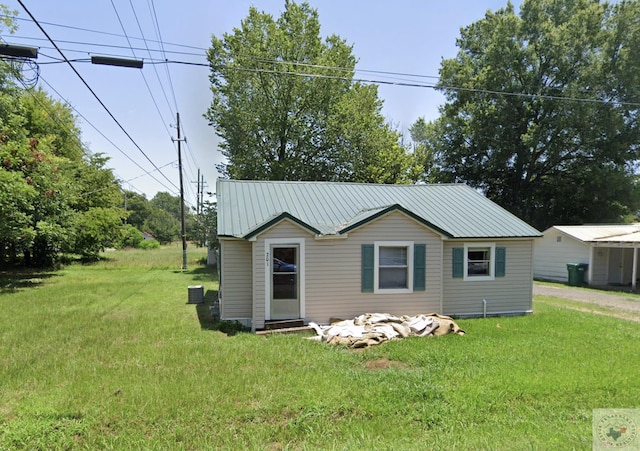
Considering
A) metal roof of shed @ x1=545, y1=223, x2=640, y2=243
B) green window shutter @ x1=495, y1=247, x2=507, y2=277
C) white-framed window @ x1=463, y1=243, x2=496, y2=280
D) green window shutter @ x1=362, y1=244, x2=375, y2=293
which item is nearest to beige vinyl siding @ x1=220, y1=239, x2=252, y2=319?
green window shutter @ x1=362, y1=244, x2=375, y2=293

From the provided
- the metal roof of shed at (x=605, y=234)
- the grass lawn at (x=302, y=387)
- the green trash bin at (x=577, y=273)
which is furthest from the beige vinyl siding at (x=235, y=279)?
the metal roof of shed at (x=605, y=234)

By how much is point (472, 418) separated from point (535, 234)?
761 centimetres

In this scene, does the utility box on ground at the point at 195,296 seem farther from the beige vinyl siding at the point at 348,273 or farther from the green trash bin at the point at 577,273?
the green trash bin at the point at 577,273

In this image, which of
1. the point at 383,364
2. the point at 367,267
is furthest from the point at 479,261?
the point at 383,364

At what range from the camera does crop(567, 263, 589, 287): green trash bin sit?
17922 mm

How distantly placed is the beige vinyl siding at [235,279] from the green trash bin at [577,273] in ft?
56.9

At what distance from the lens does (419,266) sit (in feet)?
30.6

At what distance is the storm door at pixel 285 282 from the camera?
8.95m

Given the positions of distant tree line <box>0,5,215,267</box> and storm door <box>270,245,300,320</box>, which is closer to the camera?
storm door <box>270,245,300,320</box>

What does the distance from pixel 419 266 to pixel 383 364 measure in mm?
3711

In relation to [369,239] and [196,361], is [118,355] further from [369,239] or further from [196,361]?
[369,239]

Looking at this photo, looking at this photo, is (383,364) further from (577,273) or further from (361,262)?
(577,273)

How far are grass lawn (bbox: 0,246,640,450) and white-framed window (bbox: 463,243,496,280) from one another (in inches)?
61.8

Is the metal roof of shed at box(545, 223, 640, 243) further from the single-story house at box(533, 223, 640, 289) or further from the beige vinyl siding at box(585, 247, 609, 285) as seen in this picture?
the beige vinyl siding at box(585, 247, 609, 285)
